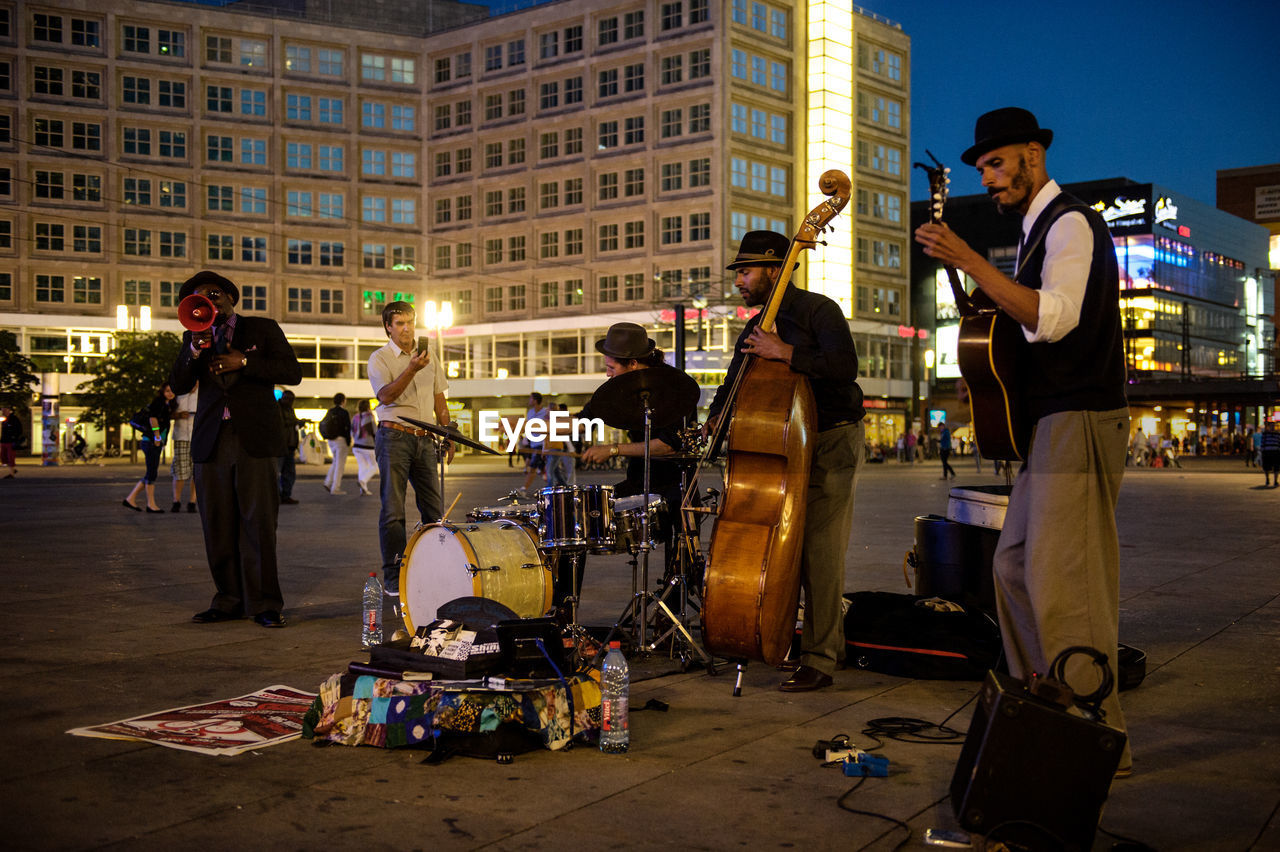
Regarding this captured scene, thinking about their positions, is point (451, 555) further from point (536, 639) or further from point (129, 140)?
point (129, 140)

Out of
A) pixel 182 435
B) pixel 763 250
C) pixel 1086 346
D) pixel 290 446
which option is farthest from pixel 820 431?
pixel 290 446

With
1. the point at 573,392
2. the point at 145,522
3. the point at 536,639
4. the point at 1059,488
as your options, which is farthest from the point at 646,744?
the point at 573,392

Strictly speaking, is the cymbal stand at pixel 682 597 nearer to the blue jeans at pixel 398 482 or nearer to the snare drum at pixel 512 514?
the snare drum at pixel 512 514

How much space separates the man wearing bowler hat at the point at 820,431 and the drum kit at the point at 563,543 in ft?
1.84

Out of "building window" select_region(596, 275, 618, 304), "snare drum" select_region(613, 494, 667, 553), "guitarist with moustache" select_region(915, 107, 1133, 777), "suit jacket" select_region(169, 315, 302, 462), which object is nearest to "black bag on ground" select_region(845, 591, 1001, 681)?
"snare drum" select_region(613, 494, 667, 553)

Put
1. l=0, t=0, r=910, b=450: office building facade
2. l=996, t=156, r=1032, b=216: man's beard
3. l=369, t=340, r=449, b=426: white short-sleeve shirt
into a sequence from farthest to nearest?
l=0, t=0, r=910, b=450: office building facade, l=369, t=340, r=449, b=426: white short-sleeve shirt, l=996, t=156, r=1032, b=216: man's beard

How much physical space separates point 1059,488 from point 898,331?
71116mm

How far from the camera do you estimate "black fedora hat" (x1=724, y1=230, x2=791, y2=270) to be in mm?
6129

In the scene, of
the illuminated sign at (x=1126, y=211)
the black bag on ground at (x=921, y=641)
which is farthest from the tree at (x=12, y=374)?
the illuminated sign at (x=1126, y=211)

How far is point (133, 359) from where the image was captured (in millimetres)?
54875

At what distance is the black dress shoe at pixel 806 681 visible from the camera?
19.1 ft

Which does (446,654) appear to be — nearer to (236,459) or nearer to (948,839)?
(948,839)

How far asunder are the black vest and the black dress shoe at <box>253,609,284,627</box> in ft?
17.1

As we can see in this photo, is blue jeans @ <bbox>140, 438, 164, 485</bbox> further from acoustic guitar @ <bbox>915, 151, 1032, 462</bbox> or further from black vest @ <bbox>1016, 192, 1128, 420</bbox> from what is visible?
black vest @ <bbox>1016, 192, 1128, 420</bbox>
